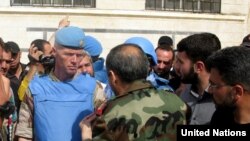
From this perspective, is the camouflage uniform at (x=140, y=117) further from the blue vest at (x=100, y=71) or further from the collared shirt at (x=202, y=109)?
the blue vest at (x=100, y=71)

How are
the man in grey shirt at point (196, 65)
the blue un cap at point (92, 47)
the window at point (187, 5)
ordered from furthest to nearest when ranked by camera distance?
1. the window at point (187, 5)
2. the blue un cap at point (92, 47)
3. the man in grey shirt at point (196, 65)

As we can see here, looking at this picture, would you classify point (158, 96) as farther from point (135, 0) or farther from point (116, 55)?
point (135, 0)

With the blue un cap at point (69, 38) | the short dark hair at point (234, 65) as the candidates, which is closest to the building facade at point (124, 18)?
the blue un cap at point (69, 38)

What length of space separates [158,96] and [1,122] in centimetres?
138

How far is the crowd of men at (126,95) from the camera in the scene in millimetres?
2545

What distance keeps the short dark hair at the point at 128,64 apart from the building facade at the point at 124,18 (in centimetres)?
755

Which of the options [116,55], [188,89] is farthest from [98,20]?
[116,55]

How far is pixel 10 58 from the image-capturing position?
5.49 m

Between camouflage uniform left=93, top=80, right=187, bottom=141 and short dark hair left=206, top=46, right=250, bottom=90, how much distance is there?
1.08 ft

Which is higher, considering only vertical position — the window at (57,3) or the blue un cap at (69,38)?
the window at (57,3)

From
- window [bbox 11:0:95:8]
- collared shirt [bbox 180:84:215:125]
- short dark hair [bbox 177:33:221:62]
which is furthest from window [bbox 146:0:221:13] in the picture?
collared shirt [bbox 180:84:215:125]

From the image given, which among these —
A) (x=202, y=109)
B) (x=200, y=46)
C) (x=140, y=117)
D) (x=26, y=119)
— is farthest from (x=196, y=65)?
(x=26, y=119)

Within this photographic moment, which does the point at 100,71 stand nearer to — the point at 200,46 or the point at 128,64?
the point at 200,46

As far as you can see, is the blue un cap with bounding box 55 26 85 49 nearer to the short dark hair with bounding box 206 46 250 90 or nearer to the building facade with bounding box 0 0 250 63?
the short dark hair with bounding box 206 46 250 90
